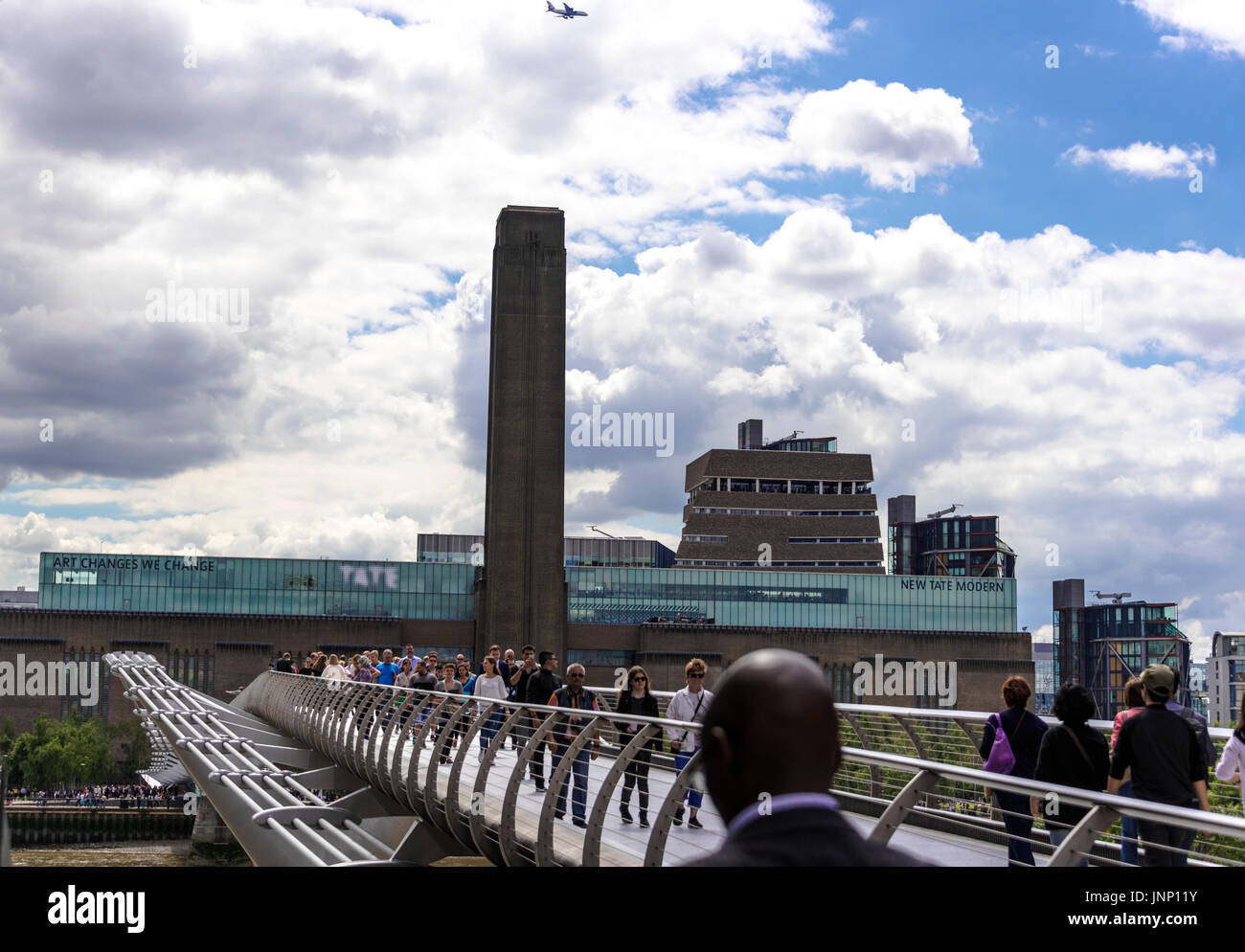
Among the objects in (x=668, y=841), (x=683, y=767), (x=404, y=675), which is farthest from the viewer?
(x=404, y=675)

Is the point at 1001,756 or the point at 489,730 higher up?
the point at 1001,756

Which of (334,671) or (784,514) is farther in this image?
(784,514)

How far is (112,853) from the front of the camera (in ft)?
190

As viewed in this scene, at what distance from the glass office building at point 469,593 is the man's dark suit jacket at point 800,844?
301 ft

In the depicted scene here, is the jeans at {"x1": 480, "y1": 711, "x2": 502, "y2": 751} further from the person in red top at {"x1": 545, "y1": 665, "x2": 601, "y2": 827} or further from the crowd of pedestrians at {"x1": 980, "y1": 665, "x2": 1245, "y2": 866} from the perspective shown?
the crowd of pedestrians at {"x1": 980, "y1": 665, "x2": 1245, "y2": 866}

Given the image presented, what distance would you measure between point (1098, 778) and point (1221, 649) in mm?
183646

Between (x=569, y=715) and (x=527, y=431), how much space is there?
75.7 metres

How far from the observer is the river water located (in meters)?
53.9

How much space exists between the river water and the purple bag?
48053 mm

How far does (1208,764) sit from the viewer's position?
27.1 ft
